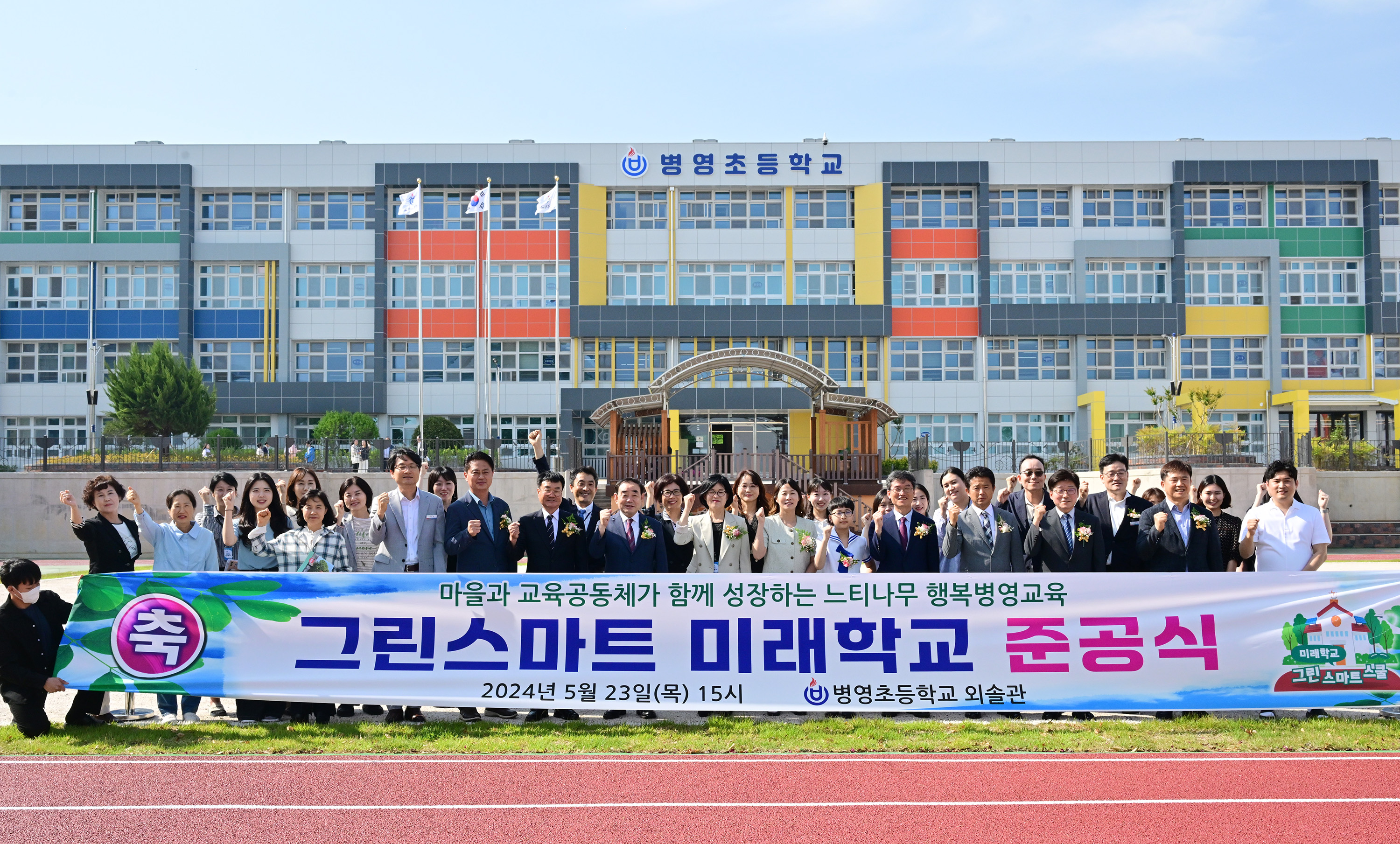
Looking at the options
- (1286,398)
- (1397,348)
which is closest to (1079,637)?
(1286,398)

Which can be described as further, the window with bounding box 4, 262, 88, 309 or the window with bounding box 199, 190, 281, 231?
the window with bounding box 199, 190, 281, 231

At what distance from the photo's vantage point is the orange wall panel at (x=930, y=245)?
41.8 meters

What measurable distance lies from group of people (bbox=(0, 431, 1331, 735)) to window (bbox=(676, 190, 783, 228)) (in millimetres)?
34767

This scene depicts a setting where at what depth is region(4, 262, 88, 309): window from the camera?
41.8m

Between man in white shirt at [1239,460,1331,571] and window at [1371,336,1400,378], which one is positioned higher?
window at [1371,336,1400,378]

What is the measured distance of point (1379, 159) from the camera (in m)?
41.4

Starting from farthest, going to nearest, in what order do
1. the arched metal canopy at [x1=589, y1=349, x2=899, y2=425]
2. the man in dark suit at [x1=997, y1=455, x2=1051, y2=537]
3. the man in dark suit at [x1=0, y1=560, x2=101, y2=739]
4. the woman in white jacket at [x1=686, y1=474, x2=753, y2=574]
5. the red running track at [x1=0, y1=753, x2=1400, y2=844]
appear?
the arched metal canopy at [x1=589, y1=349, x2=899, y2=425], the woman in white jacket at [x1=686, y1=474, x2=753, y2=574], the man in dark suit at [x1=997, y1=455, x2=1051, y2=537], the man in dark suit at [x1=0, y1=560, x2=101, y2=739], the red running track at [x1=0, y1=753, x2=1400, y2=844]

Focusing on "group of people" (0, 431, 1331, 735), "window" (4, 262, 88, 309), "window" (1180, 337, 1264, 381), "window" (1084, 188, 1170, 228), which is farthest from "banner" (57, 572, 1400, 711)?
"window" (4, 262, 88, 309)

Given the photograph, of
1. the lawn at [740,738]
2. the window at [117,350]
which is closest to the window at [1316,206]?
the lawn at [740,738]

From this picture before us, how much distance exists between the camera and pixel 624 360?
4175cm

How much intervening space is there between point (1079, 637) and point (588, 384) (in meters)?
35.2

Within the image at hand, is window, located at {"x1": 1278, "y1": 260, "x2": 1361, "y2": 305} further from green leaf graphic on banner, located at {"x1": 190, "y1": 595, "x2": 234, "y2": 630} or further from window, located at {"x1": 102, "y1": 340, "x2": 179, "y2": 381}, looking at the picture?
window, located at {"x1": 102, "y1": 340, "x2": 179, "y2": 381}

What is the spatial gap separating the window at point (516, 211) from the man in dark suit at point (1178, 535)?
119ft

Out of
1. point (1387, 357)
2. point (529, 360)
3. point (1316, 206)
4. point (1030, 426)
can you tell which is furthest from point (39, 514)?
point (1387, 357)
